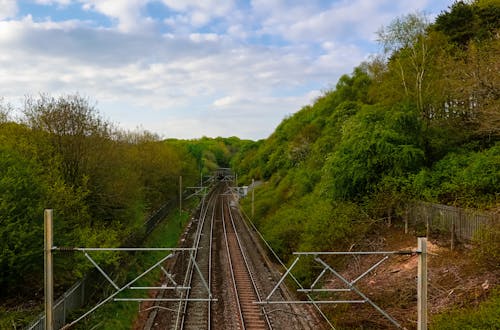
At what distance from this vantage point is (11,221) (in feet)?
50.1

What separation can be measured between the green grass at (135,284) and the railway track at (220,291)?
2.77 ft

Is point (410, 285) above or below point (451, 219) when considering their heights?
below

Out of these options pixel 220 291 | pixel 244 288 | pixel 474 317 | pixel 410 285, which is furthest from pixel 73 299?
pixel 474 317

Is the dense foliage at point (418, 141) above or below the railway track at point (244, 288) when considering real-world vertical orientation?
above

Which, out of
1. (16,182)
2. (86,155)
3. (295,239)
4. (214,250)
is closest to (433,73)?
(295,239)

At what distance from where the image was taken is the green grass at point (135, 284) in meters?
16.3

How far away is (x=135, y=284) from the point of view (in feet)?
72.6

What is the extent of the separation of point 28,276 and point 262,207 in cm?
2854

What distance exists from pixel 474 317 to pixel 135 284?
16.8m

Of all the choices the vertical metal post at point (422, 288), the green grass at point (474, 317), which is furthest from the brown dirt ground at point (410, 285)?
the vertical metal post at point (422, 288)

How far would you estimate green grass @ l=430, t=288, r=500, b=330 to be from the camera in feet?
34.8

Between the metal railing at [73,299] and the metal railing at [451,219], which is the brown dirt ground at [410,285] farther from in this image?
the metal railing at [73,299]

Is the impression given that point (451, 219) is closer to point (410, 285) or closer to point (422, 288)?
point (410, 285)

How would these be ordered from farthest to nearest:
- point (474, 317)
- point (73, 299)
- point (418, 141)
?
point (418, 141), point (73, 299), point (474, 317)
